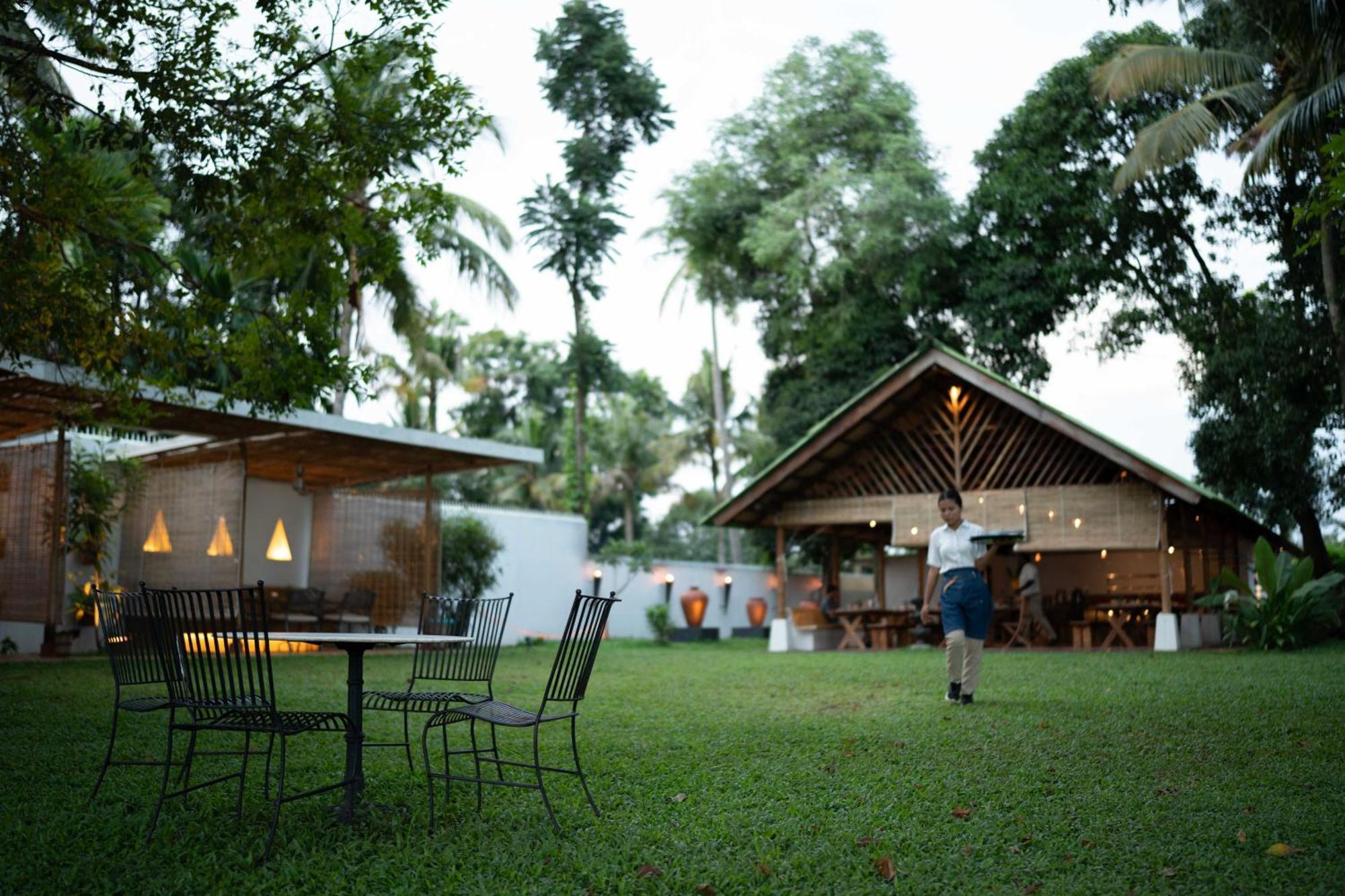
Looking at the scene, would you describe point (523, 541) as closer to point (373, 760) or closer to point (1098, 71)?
point (1098, 71)

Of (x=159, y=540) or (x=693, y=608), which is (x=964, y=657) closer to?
(x=159, y=540)

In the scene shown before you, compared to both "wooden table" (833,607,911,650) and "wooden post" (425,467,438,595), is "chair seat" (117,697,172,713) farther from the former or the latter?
"wooden table" (833,607,911,650)

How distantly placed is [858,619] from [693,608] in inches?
260

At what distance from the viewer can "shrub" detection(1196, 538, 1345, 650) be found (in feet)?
47.1

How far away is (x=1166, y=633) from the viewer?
50.0 ft

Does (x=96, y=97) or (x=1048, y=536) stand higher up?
(x=96, y=97)

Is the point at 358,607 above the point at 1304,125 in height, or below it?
below

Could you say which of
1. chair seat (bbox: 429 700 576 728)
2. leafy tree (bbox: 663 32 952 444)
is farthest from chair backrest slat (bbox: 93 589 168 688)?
leafy tree (bbox: 663 32 952 444)

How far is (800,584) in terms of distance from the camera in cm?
2864

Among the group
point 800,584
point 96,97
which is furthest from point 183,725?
point 800,584

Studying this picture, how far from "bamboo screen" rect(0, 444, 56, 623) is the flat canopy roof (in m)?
0.49

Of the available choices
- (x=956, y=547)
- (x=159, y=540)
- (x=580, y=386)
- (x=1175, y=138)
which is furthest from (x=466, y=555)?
(x=1175, y=138)

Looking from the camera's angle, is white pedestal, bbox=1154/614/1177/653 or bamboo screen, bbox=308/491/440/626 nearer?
white pedestal, bbox=1154/614/1177/653

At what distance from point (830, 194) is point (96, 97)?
59.0 feet
